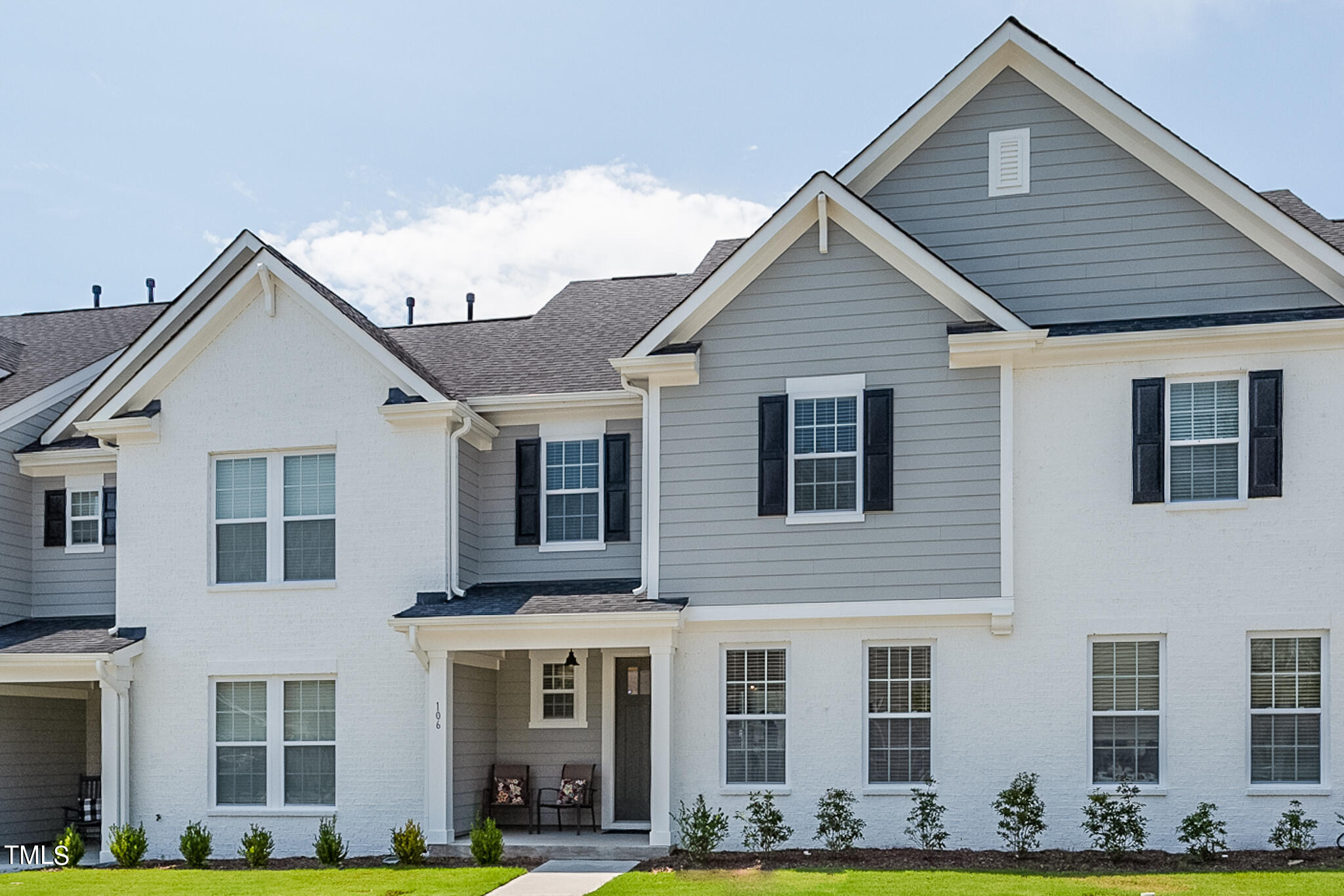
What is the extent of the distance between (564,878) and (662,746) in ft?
6.89

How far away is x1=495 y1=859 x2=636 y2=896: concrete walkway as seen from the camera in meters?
14.0

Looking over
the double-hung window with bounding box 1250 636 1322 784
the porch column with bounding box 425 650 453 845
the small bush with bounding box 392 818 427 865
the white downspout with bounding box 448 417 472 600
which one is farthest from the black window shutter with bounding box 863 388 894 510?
the small bush with bounding box 392 818 427 865

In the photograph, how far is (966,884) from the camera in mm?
13445

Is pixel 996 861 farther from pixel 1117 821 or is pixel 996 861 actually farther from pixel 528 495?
pixel 528 495

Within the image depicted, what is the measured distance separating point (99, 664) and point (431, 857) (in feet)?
16.3

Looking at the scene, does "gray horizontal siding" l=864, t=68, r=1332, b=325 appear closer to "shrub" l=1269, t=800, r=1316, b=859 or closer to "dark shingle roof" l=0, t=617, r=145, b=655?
"shrub" l=1269, t=800, r=1316, b=859

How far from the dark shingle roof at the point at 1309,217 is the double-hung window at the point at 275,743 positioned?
1370cm

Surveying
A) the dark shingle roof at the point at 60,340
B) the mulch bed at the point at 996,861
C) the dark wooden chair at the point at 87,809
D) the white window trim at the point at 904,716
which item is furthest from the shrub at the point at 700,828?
the dark shingle roof at the point at 60,340

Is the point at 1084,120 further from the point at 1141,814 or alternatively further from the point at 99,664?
the point at 99,664

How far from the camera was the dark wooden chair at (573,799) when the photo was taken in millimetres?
18266

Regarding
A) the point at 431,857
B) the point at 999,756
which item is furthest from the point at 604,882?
the point at 999,756

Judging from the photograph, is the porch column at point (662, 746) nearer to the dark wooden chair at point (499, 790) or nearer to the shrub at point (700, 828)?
the shrub at point (700, 828)

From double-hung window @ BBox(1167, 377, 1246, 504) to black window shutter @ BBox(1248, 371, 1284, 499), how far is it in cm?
15

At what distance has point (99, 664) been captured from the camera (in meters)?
17.7
